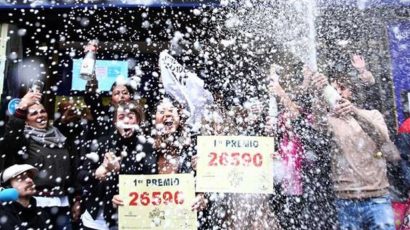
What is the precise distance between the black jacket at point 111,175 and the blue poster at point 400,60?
9.75 ft

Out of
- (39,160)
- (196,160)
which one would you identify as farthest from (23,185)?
(196,160)

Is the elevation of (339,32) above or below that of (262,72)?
above

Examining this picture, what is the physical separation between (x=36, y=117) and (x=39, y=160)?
0.36 m

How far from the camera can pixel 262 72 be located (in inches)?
195

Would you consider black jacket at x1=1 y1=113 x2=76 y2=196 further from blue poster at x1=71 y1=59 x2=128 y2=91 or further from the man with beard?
blue poster at x1=71 y1=59 x2=128 y2=91

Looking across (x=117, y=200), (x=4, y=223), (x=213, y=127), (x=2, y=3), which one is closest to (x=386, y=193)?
(x=213, y=127)

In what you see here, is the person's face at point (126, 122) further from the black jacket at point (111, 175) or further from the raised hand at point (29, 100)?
the raised hand at point (29, 100)

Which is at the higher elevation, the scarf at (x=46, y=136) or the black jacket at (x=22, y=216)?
the scarf at (x=46, y=136)

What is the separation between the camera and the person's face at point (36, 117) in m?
4.28

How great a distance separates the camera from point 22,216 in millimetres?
3934

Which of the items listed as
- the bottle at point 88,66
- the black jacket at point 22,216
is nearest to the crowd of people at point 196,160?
the black jacket at point 22,216

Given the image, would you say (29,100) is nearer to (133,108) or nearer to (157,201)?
(133,108)

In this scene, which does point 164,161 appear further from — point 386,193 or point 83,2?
point 83,2

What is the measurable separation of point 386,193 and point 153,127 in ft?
6.11
